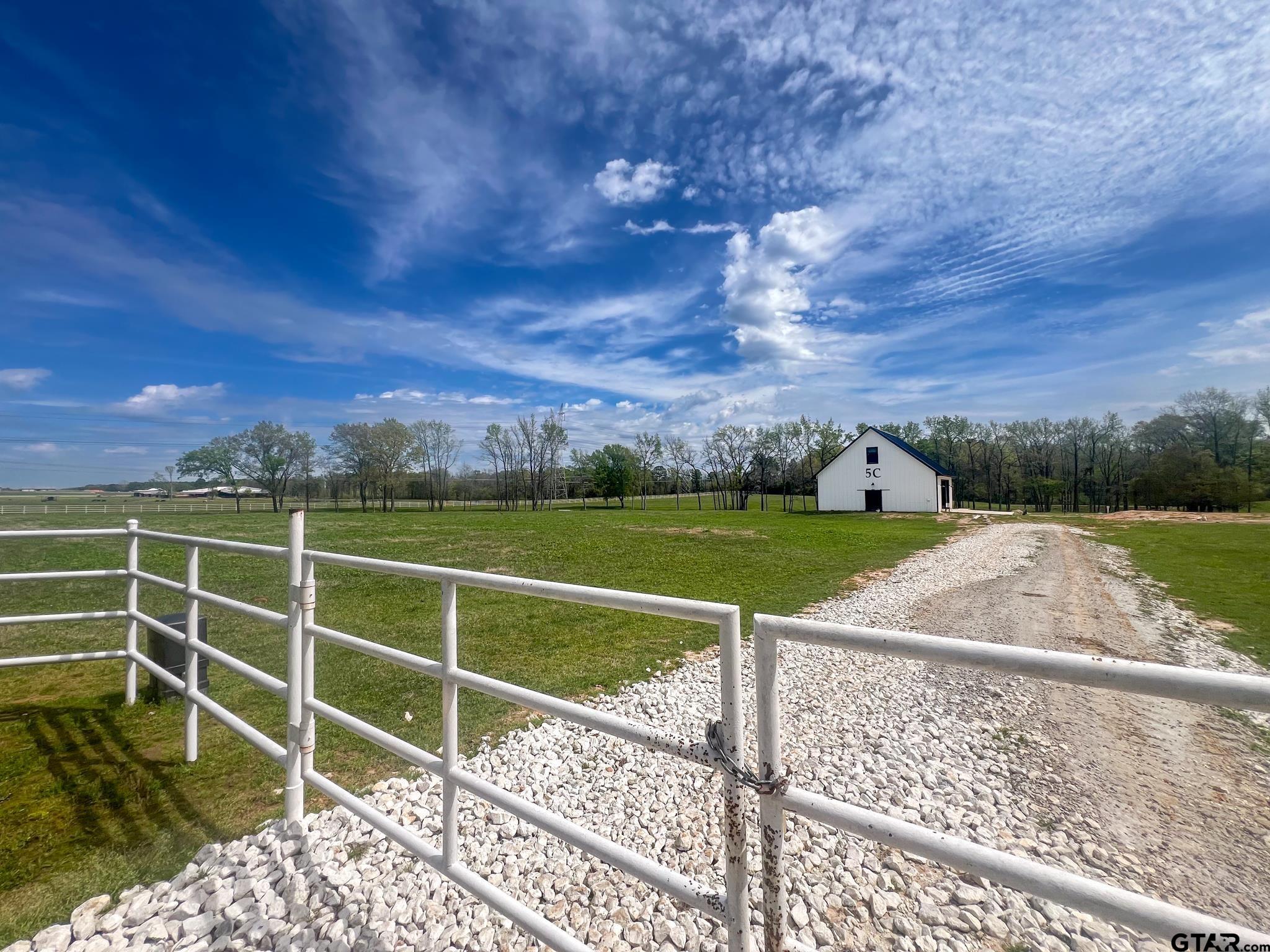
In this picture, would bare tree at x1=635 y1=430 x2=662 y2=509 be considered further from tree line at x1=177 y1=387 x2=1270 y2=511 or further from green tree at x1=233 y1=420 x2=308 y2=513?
green tree at x1=233 y1=420 x2=308 y2=513

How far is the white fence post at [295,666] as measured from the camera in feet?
9.59

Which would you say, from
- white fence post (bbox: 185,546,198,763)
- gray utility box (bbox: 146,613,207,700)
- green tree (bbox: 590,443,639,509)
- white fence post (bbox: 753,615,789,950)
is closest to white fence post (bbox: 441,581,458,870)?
white fence post (bbox: 753,615,789,950)

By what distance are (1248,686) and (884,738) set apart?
4578mm

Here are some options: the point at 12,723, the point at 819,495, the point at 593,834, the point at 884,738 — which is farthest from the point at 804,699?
the point at 819,495

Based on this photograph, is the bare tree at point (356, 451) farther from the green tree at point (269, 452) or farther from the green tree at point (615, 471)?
the green tree at point (615, 471)

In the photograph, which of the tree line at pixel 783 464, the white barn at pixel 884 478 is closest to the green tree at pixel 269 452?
the tree line at pixel 783 464

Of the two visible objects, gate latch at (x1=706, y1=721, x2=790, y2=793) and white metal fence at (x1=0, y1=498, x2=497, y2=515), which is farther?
white metal fence at (x1=0, y1=498, x2=497, y2=515)

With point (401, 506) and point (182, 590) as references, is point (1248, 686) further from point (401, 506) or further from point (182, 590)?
point (401, 506)

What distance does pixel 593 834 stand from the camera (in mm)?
1812

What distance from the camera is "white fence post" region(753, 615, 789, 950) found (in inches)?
56.8

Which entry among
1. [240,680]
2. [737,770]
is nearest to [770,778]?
[737,770]

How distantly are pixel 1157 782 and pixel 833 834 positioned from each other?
279 centimetres

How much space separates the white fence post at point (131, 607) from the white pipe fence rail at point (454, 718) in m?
0.32

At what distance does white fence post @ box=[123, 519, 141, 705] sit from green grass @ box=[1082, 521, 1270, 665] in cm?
1318
